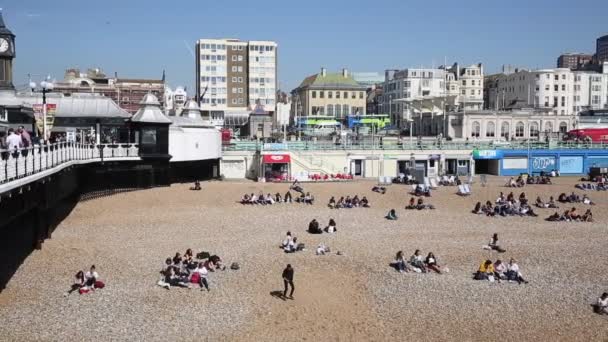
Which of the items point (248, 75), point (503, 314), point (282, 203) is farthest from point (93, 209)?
point (248, 75)

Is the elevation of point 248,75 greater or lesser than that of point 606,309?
greater

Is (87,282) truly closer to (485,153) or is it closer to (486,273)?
(486,273)

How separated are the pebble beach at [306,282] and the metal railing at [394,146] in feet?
48.6

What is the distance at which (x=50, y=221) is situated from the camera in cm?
2230

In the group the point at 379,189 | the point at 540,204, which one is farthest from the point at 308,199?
the point at 540,204

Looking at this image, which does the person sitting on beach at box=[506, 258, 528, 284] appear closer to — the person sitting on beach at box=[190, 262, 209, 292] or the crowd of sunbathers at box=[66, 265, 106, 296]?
the person sitting on beach at box=[190, 262, 209, 292]

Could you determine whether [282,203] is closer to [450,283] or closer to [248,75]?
[450,283]

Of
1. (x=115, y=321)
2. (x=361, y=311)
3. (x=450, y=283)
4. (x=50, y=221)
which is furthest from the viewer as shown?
(x=50, y=221)

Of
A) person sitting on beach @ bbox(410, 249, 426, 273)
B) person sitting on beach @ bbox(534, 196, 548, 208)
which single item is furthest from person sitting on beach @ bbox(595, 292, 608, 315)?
person sitting on beach @ bbox(534, 196, 548, 208)

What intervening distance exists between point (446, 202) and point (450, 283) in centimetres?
1665

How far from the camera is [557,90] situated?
9238 cm

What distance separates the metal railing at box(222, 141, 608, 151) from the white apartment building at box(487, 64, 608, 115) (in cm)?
3671

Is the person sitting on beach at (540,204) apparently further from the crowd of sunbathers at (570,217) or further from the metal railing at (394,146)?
the metal railing at (394,146)

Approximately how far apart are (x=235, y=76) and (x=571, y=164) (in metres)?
48.8
